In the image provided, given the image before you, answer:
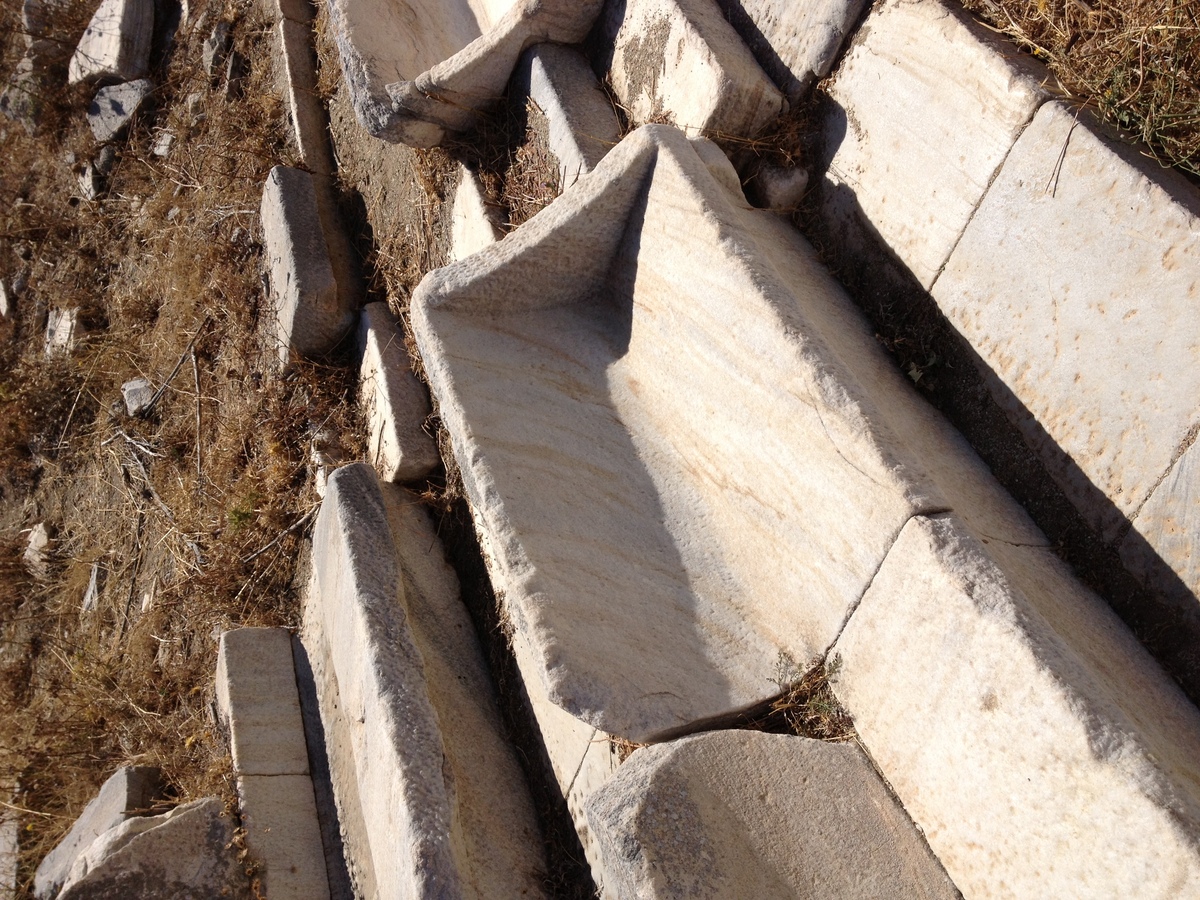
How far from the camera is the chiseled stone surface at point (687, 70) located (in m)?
2.57

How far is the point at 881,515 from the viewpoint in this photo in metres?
1.83

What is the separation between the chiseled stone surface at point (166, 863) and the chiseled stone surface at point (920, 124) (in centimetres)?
259

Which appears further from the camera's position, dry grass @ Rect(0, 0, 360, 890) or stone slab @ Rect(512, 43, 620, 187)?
dry grass @ Rect(0, 0, 360, 890)

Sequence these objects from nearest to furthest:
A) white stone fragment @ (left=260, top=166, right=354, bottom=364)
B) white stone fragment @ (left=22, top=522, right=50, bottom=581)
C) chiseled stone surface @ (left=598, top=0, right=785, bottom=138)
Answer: chiseled stone surface @ (left=598, top=0, right=785, bottom=138), white stone fragment @ (left=260, top=166, right=354, bottom=364), white stone fragment @ (left=22, top=522, right=50, bottom=581)

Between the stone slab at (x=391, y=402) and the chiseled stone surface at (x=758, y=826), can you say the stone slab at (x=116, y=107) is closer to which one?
the stone slab at (x=391, y=402)

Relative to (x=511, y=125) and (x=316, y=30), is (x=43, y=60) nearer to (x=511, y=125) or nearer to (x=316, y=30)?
(x=316, y=30)

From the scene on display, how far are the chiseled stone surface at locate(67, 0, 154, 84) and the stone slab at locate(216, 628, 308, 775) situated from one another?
4.18 meters

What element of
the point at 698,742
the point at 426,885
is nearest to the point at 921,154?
the point at 698,742

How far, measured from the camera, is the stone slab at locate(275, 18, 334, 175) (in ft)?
14.5

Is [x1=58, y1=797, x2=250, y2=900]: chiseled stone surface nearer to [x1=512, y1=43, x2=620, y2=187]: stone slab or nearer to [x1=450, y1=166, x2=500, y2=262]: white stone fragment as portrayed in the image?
[x1=450, y1=166, x2=500, y2=262]: white stone fragment

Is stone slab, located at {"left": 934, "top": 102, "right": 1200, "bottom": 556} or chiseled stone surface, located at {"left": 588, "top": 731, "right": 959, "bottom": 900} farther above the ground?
stone slab, located at {"left": 934, "top": 102, "right": 1200, "bottom": 556}

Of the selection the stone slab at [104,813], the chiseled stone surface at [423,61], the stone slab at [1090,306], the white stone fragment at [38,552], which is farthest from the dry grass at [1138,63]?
the white stone fragment at [38,552]

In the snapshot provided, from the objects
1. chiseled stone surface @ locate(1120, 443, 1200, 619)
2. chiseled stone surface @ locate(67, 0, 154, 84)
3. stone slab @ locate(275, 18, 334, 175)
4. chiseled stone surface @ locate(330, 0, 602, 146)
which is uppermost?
chiseled stone surface @ locate(1120, 443, 1200, 619)

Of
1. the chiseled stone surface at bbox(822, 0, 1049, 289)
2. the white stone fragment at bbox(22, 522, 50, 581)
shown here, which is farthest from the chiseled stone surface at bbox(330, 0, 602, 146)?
the white stone fragment at bbox(22, 522, 50, 581)
